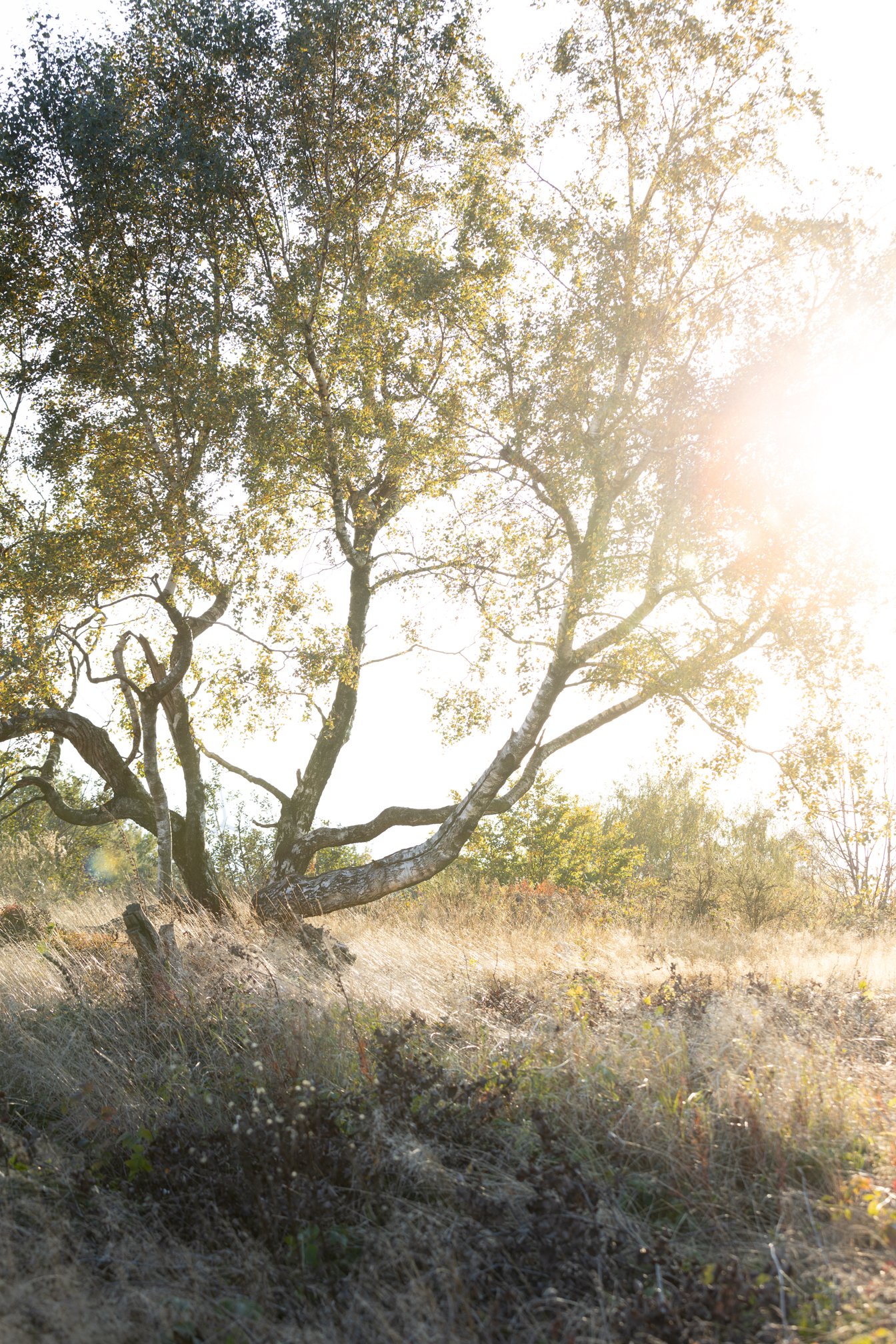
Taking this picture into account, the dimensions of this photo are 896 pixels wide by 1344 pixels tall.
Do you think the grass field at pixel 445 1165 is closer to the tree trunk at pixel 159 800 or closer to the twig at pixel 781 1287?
the twig at pixel 781 1287

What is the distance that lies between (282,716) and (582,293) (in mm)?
6862

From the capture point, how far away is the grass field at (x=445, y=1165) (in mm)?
3674

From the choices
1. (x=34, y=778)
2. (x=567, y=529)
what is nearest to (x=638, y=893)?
(x=567, y=529)

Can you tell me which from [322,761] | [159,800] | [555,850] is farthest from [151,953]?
[555,850]

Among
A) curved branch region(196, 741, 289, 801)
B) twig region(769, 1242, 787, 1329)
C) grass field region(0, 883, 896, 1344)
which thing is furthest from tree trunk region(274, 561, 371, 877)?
twig region(769, 1242, 787, 1329)

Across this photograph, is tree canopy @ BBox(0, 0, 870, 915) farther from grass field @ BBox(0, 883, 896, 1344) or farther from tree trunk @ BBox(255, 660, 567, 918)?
grass field @ BBox(0, 883, 896, 1344)

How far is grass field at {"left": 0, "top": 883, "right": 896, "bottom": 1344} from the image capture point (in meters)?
3.67

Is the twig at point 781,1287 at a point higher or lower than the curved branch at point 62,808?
lower

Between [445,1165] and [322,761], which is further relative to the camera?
[322,761]

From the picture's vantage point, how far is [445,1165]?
484cm

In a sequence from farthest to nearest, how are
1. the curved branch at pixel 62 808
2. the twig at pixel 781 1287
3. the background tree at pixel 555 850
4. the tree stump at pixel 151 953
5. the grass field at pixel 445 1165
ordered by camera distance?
1. the background tree at pixel 555 850
2. the curved branch at pixel 62 808
3. the tree stump at pixel 151 953
4. the grass field at pixel 445 1165
5. the twig at pixel 781 1287

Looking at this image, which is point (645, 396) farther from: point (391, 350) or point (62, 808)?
point (62, 808)

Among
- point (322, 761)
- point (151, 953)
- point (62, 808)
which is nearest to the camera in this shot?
point (151, 953)

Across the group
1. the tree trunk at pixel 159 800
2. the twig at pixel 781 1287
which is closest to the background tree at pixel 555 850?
the tree trunk at pixel 159 800
